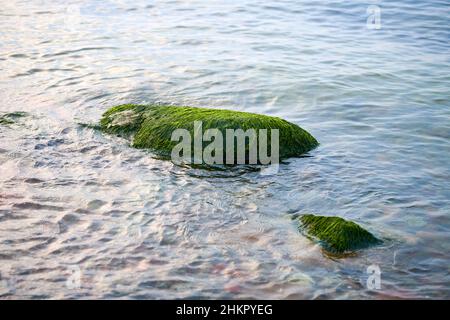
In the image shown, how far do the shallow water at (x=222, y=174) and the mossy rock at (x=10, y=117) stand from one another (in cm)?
12

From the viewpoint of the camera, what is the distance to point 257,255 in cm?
628

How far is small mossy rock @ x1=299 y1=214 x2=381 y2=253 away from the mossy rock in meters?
5.28

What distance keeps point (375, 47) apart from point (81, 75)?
6.93 m

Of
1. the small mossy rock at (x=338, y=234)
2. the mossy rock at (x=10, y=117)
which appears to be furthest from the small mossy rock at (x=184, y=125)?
the small mossy rock at (x=338, y=234)

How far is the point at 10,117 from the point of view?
9.91m

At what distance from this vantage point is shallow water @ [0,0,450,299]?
5.95 meters

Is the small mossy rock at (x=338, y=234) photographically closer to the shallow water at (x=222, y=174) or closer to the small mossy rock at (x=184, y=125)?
the shallow water at (x=222, y=174)

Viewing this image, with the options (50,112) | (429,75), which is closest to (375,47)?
(429,75)

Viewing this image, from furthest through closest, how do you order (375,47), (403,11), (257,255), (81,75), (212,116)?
(403,11) → (375,47) → (81,75) → (212,116) → (257,255)

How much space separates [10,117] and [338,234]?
5933mm

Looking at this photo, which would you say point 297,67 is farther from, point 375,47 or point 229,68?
point 375,47

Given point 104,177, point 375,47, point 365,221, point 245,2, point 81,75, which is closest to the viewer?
point 365,221

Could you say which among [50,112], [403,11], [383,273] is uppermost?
[403,11]

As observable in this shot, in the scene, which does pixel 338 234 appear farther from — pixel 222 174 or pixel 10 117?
pixel 10 117
